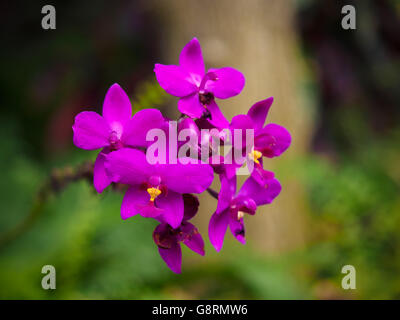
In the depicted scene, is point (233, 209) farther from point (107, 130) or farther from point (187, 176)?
point (107, 130)

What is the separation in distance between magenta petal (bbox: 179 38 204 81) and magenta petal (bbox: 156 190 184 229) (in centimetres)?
20

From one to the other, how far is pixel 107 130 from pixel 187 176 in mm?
151

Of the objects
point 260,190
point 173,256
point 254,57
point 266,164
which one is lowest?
point 173,256

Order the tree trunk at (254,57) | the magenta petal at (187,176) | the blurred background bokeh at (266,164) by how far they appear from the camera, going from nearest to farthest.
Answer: the magenta petal at (187,176)
the blurred background bokeh at (266,164)
the tree trunk at (254,57)

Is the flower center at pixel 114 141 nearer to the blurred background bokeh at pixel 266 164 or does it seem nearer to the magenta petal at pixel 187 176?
the magenta petal at pixel 187 176

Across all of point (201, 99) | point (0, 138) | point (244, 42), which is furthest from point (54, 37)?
point (201, 99)

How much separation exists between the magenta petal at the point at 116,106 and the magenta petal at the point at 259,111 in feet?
0.62

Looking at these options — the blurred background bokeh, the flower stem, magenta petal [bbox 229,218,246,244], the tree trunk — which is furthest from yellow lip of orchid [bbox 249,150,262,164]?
the tree trunk

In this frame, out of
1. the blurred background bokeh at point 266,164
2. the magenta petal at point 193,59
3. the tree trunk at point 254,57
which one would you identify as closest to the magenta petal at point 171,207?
the magenta petal at point 193,59

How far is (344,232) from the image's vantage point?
2.07m

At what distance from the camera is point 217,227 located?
2.44ft

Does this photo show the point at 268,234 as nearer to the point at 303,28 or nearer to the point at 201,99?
the point at 303,28

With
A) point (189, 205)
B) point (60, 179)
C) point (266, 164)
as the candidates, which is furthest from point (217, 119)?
point (266, 164)

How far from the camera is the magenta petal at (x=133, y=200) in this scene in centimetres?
69
